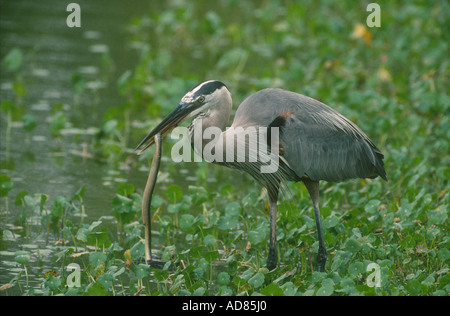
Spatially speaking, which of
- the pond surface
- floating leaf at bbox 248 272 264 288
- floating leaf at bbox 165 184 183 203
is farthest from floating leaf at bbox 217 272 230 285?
floating leaf at bbox 165 184 183 203

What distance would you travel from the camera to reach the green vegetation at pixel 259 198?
550cm

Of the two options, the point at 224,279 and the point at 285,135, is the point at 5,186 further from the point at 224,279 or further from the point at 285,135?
the point at 285,135

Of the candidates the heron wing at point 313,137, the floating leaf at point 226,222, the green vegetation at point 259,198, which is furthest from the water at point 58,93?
the heron wing at point 313,137

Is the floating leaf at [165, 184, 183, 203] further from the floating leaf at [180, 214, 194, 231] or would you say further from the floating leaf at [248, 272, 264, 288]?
the floating leaf at [248, 272, 264, 288]

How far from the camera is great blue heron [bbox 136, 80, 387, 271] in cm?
566

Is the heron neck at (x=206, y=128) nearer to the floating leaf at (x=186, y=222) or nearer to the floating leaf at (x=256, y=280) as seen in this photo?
the floating leaf at (x=186, y=222)

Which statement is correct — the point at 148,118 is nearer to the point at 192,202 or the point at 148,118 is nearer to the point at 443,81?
the point at 192,202


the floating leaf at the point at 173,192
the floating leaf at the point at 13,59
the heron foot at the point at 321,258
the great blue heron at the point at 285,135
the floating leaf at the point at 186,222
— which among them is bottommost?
the heron foot at the point at 321,258

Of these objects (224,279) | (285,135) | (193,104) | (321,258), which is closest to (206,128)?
(193,104)

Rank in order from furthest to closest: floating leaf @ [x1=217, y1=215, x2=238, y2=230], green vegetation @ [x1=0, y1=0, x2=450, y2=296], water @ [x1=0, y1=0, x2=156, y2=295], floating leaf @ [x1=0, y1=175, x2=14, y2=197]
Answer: water @ [x1=0, y1=0, x2=156, y2=295], floating leaf @ [x1=0, y1=175, x2=14, y2=197], floating leaf @ [x1=217, y1=215, x2=238, y2=230], green vegetation @ [x1=0, y1=0, x2=450, y2=296]

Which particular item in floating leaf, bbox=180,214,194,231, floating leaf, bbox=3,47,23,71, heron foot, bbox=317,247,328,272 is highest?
floating leaf, bbox=3,47,23,71

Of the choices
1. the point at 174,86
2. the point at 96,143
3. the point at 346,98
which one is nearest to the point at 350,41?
the point at 346,98

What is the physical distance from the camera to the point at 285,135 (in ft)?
19.5
